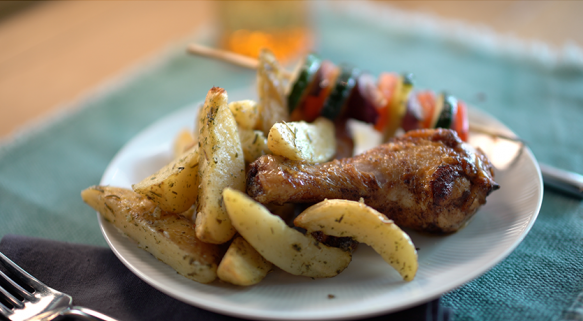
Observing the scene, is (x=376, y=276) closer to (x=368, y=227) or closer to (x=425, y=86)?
(x=368, y=227)

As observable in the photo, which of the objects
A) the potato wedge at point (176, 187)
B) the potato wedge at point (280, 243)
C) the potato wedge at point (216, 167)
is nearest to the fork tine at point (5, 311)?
the potato wedge at point (176, 187)

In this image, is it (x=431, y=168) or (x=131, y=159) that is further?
(x=131, y=159)

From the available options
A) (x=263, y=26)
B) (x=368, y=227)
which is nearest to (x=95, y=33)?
(x=263, y=26)

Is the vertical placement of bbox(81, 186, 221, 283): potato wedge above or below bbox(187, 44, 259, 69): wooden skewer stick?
below

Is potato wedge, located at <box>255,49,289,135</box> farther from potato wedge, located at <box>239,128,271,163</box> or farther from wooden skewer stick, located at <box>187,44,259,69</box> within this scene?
wooden skewer stick, located at <box>187,44,259,69</box>

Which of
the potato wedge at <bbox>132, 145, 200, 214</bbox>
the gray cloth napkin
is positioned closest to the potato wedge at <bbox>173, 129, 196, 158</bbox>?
the potato wedge at <bbox>132, 145, 200, 214</bbox>

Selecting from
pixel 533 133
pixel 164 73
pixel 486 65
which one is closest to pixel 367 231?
pixel 533 133

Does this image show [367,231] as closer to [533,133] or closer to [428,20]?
[533,133]
